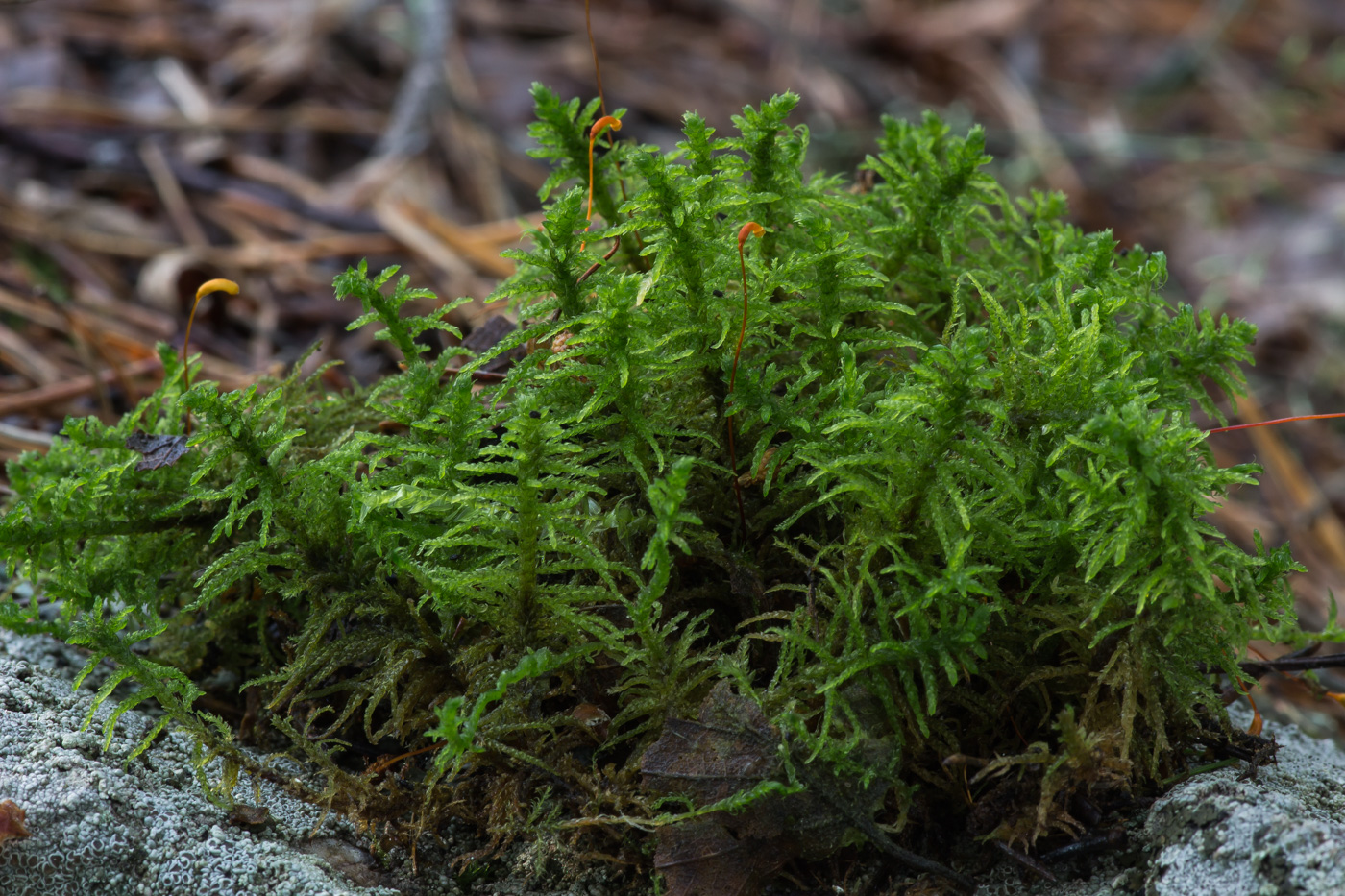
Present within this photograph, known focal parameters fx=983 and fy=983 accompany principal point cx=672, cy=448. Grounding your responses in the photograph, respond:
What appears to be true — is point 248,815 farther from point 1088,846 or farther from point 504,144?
point 504,144

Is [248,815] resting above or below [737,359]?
below

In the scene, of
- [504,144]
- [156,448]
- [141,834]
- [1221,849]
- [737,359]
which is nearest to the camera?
[1221,849]

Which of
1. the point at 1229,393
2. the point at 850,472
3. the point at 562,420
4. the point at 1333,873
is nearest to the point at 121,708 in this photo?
the point at 562,420

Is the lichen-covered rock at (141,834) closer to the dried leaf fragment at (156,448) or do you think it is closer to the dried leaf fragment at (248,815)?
the dried leaf fragment at (248,815)

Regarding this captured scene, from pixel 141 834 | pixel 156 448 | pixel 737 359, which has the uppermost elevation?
pixel 737 359

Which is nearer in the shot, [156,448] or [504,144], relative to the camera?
[156,448]

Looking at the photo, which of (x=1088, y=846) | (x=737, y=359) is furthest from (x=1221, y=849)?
(x=737, y=359)

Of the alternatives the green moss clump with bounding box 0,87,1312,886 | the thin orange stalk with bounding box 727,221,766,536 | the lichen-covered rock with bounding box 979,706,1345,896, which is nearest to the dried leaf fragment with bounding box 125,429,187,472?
the green moss clump with bounding box 0,87,1312,886

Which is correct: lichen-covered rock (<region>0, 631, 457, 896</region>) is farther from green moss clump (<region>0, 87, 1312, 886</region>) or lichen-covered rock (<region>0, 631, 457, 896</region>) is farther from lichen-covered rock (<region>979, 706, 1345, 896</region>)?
lichen-covered rock (<region>979, 706, 1345, 896</region>)
